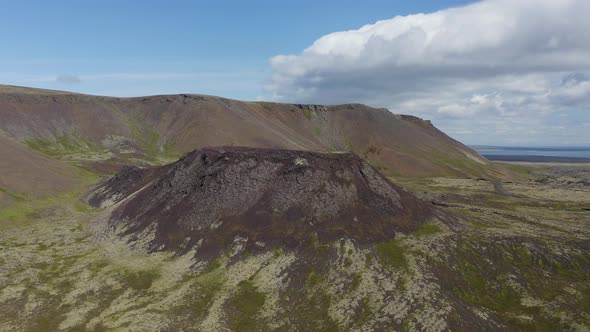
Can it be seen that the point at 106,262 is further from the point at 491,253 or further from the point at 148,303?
the point at 491,253

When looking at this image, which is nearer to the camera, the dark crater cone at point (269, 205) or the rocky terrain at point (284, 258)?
the rocky terrain at point (284, 258)

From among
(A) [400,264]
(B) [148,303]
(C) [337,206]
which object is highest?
(C) [337,206]

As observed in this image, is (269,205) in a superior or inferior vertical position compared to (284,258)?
superior

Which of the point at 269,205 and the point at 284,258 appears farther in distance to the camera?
the point at 269,205

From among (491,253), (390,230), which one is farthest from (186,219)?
(491,253)

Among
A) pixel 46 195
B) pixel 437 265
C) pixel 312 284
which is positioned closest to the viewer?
pixel 312 284

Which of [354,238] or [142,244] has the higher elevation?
[354,238]

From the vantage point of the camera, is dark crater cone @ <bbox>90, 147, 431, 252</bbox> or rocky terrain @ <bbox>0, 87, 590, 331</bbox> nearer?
rocky terrain @ <bbox>0, 87, 590, 331</bbox>

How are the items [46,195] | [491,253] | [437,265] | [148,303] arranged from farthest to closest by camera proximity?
1. [46,195]
2. [491,253]
3. [437,265]
4. [148,303]
